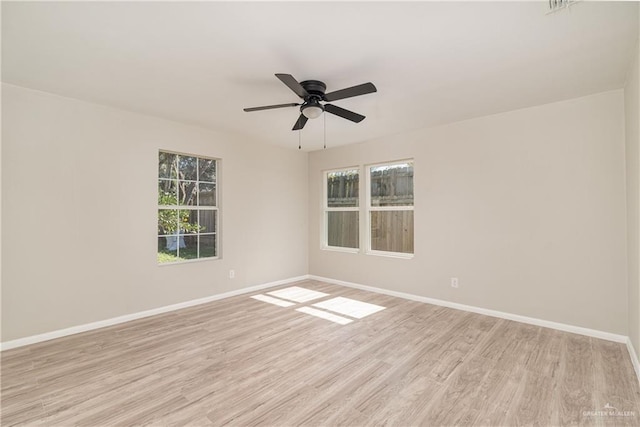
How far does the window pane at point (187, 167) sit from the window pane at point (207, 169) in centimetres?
8

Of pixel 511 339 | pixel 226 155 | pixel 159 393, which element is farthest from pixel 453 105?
pixel 159 393

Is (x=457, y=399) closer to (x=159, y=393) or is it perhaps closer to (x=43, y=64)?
(x=159, y=393)

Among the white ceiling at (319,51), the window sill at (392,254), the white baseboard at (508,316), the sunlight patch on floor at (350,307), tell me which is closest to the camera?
the white ceiling at (319,51)

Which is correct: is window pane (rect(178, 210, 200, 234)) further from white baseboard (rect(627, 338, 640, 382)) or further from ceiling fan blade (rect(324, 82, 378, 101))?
white baseboard (rect(627, 338, 640, 382))

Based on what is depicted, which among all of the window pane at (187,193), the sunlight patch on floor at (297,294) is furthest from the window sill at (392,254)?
the window pane at (187,193)

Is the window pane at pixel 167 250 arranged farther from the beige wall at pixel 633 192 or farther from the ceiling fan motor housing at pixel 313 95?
the beige wall at pixel 633 192

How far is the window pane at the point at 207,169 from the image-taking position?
4.43 metres

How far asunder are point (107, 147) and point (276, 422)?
3385mm

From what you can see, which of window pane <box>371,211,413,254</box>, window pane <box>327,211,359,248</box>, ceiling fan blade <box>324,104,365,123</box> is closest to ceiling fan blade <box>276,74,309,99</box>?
ceiling fan blade <box>324,104,365,123</box>

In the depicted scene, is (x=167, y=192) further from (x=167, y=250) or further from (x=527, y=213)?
(x=527, y=213)

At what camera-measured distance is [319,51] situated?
2254mm

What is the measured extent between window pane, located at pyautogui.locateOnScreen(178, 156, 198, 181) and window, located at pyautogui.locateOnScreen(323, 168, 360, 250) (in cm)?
241

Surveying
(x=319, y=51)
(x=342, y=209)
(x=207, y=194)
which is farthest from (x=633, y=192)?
(x=207, y=194)

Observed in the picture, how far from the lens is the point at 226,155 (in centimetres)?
458
